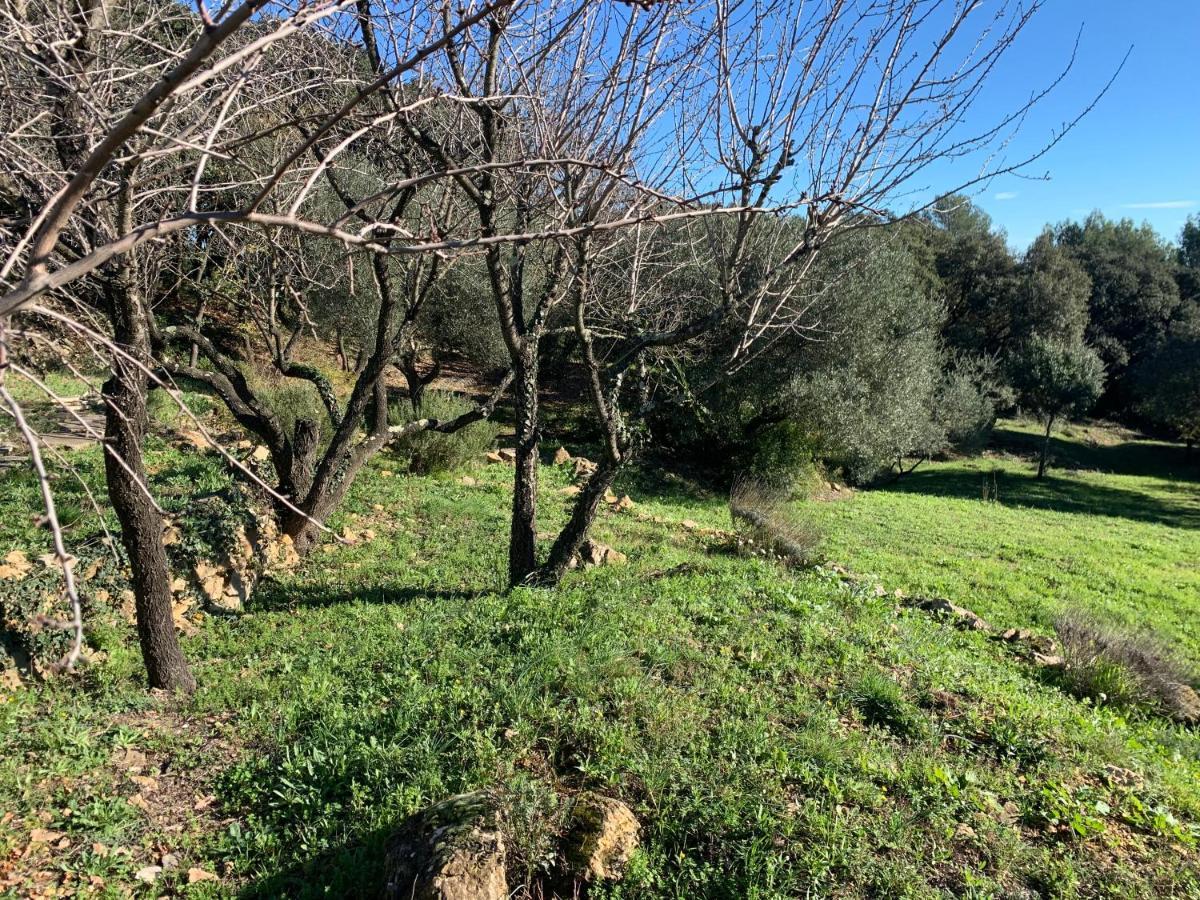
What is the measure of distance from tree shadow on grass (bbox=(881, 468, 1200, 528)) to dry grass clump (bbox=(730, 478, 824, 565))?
9835 mm

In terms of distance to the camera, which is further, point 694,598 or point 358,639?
point 694,598

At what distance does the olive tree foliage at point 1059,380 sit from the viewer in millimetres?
21984

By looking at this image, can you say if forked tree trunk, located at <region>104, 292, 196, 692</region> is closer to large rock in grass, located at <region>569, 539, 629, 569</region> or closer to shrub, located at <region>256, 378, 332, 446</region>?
large rock in grass, located at <region>569, 539, 629, 569</region>

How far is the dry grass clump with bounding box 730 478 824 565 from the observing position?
832 cm

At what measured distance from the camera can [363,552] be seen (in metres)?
7.19

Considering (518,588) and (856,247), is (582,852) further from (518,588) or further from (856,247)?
(856,247)

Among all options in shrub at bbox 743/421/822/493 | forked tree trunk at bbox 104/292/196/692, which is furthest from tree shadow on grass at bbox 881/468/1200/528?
forked tree trunk at bbox 104/292/196/692

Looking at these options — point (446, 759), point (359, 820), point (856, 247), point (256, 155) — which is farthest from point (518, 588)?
point (856, 247)

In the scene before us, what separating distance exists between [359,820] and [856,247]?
1438 centimetres

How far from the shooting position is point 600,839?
2.79 meters

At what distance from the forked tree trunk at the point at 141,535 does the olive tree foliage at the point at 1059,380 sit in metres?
23.2

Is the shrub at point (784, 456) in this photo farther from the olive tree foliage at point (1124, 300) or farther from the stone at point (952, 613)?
the olive tree foliage at point (1124, 300)

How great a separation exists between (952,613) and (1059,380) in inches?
753

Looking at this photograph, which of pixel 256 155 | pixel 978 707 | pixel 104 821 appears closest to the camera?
pixel 104 821
